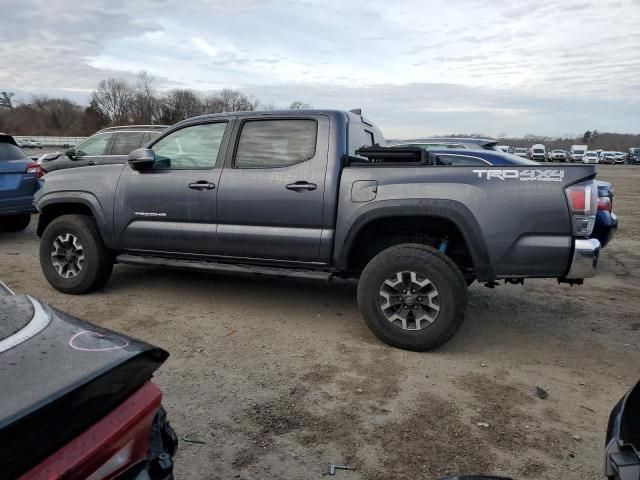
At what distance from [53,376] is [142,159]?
377 centimetres

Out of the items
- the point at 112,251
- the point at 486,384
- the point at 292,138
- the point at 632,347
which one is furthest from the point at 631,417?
the point at 112,251

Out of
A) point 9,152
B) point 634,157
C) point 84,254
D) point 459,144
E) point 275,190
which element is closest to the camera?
point 275,190

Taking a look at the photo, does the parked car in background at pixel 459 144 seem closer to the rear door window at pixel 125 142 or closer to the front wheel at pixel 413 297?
the rear door window at pixel 125 142

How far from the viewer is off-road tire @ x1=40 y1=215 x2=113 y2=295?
5.15m

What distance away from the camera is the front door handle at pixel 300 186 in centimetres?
429

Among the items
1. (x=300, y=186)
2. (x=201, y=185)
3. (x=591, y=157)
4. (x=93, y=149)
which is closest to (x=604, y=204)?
(x=300, y=186)

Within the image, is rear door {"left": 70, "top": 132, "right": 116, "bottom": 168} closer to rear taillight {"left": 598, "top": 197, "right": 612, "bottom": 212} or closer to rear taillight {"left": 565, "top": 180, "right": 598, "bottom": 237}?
rear taillight {"left": 598, "top": 197, "right": 612, "bottom": 212}

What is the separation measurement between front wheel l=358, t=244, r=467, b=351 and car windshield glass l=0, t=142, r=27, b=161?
6801 mm

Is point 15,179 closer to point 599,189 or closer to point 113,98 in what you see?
point 599,189

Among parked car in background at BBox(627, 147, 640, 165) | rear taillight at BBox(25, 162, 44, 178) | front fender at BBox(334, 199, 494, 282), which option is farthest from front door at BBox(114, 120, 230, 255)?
parked car in background at BBox(627, 147, 640, 165)

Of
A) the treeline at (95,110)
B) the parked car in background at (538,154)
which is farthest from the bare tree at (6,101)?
the parked car in background at (538,154)

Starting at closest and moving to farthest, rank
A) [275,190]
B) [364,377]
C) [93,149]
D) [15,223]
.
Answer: [364,377], [275,190], [15,223], [93,149]

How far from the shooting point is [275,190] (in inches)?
174

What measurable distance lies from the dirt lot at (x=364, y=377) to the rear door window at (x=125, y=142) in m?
4.47
